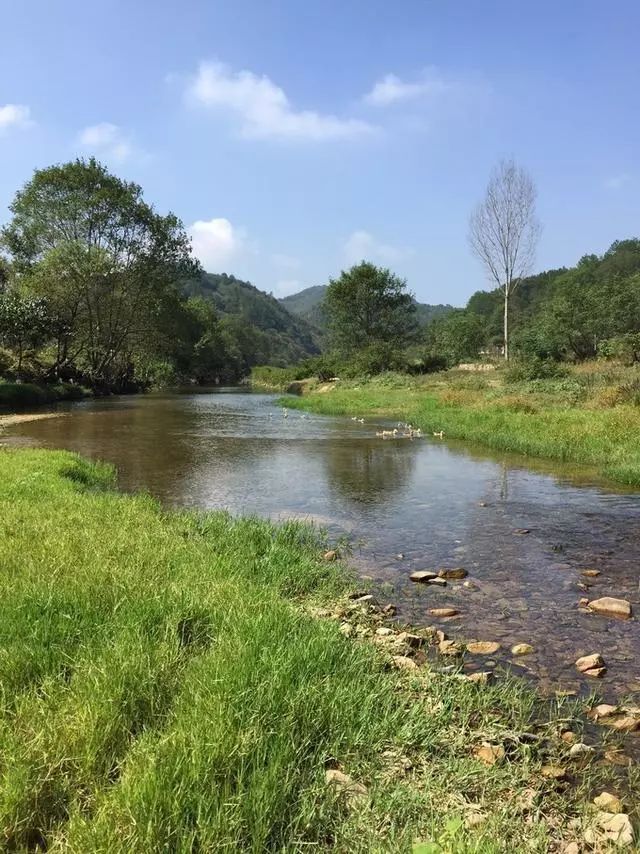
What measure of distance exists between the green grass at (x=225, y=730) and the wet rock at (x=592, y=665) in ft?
2.88

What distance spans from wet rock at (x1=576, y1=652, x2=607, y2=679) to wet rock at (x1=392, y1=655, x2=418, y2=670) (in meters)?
1.60

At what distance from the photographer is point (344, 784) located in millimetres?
3551

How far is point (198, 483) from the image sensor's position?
1530 cm

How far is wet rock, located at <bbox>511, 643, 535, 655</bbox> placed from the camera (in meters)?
6.01

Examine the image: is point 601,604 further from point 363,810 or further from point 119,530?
point 119,530

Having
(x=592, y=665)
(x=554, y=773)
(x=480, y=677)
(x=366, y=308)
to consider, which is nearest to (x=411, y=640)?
(x=480, y=677)

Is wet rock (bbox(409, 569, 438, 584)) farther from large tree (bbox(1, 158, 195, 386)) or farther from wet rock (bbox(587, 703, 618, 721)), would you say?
large tree (bbox(1, 158, 195, 386))

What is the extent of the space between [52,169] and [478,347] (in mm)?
67140

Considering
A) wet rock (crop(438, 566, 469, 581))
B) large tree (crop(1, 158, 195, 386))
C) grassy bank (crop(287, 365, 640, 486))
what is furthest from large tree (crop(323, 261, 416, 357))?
wet rock (crop(438, 566, 469, 581))

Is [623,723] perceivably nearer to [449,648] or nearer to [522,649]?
[522,649]

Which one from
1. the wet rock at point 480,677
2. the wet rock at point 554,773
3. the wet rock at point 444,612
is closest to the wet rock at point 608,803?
the wet rock at point 554,773

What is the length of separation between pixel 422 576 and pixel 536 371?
31.9 meters

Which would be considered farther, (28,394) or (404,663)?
(28,394)

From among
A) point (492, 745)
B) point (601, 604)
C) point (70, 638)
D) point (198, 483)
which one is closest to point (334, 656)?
point (492, 745)
